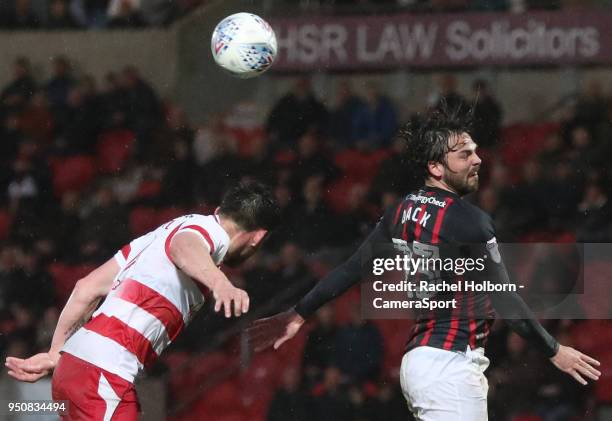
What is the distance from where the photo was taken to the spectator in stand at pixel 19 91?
11422mm

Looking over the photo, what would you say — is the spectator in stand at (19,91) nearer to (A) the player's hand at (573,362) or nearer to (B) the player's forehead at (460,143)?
(B) the player's forehead at (460,143)

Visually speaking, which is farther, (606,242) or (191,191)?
(191,191)

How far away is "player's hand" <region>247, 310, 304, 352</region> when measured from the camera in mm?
5223

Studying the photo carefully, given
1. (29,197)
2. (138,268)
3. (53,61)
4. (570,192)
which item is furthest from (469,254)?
(53,61)

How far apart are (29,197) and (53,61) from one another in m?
1.72

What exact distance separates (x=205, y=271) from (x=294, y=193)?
528 centimetres

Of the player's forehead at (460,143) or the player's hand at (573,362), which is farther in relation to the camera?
the player's forehead at (460,143)

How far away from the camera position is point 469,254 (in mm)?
4812

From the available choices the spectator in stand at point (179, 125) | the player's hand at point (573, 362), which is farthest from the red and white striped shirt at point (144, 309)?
the spectator in stand at point (179, 125)

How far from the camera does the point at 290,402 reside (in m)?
8.27

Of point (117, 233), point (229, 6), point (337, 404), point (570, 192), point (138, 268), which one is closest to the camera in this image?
point (138, 268)

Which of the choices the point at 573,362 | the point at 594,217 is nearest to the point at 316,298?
the point at 573,362

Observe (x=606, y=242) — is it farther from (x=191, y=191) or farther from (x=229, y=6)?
(x=229, y=6)

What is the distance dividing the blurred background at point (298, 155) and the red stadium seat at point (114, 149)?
22 mm
